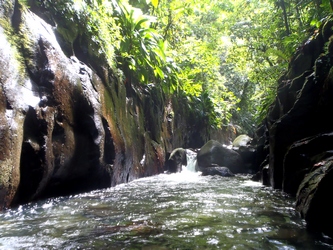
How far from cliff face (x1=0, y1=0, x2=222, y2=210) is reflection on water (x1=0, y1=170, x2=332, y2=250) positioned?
0.55m

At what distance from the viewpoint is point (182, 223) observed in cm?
337

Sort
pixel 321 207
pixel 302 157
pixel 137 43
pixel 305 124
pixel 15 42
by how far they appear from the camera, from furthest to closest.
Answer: pixel 137 43, pixel 305 124, pixel 302 157, pixel 15 42, pixel 321 207

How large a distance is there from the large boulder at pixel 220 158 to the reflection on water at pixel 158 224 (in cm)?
621

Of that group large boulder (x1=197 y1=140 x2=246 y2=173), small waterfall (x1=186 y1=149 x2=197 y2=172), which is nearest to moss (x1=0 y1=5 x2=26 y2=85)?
large boulder (x1=197 y1=140 x2=246 y2=173)

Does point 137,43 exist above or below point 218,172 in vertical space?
above

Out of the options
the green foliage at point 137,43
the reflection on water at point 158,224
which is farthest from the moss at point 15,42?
the green foliage at point 137,43

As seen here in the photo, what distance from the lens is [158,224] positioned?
3.33 m

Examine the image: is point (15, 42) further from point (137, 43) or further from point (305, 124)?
point (305, 124)

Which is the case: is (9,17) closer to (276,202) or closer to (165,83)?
(276,202)

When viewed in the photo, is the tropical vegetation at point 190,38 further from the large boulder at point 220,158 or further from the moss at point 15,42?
the large boulder at point 220,158

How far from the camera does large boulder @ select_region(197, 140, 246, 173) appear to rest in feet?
36.8

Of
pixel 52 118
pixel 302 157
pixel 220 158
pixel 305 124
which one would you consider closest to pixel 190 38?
pixel 220 158

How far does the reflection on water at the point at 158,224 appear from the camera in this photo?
2.67 metres

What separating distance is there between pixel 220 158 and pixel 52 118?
8042 millimetres
